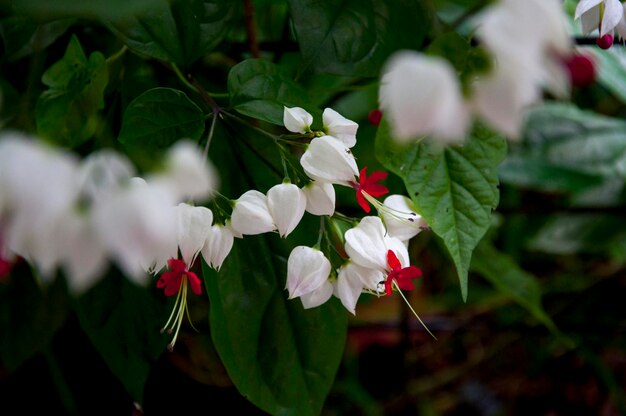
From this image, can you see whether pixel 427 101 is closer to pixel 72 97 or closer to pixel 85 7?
pixel 85 7

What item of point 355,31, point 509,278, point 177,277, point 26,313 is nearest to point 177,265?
point 177,277

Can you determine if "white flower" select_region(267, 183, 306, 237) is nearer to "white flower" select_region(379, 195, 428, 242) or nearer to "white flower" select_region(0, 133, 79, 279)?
"white flower" select_region(379, 195, 428, 242)

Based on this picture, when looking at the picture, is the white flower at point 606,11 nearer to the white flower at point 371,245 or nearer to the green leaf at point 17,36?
the white flower at point 371,245

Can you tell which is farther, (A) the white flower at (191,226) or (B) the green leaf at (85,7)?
(A) the white flower at (191,226)

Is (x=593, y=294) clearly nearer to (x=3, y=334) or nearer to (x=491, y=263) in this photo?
(x=491, y=263)

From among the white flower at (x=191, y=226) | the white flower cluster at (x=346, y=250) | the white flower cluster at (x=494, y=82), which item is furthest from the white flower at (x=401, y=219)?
the white flower cluster at (x=494, y=82)

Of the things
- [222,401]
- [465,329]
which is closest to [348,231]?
[222,401]

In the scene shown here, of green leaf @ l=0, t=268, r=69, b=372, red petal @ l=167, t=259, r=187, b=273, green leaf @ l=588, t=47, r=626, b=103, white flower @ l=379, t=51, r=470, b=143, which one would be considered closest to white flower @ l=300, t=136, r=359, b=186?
red petal @ l=167, t=259, r=187, b=273
